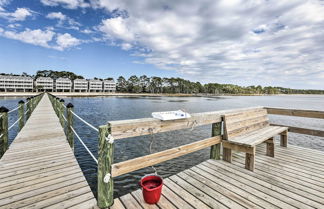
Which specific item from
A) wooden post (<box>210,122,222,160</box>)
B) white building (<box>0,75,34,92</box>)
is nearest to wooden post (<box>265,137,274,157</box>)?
wooden post (<box>210,122,222,160</box>)

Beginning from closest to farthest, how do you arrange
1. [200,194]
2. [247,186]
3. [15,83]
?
[200,194] → [247,186] → [15,83]

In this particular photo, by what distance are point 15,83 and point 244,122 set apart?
371 feet

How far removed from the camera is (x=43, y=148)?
457cm

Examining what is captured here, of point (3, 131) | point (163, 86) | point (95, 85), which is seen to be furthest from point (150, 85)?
point (3, 131)

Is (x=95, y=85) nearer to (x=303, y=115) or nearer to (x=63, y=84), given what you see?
(x=63, y=84)

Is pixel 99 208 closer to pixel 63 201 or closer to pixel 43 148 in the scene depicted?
pixel 63 201

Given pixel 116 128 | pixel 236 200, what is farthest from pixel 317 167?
pixel 116 128

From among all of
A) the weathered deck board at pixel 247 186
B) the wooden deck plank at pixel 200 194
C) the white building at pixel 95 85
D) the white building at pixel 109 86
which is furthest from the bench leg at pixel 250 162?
the white building at pixel 109 86

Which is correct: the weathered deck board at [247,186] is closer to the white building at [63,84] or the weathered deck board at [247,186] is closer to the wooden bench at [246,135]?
the wooden bench at [246,135]

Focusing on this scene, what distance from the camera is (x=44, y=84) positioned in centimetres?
9075

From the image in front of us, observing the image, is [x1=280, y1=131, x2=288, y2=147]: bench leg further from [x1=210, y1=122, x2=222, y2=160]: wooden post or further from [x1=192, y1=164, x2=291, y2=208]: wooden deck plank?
[x1=192, y1=164, x2=291, y2=208]: wooden deck plank

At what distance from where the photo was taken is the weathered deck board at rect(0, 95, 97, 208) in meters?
2.25

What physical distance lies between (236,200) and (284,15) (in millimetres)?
11925

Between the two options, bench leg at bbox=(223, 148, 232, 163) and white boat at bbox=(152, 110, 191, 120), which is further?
bench leg at bbox=(223, 148, 232, 163)
